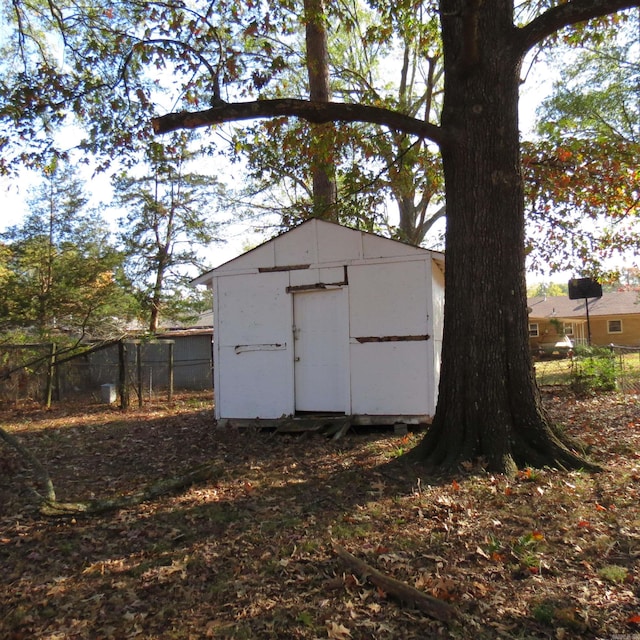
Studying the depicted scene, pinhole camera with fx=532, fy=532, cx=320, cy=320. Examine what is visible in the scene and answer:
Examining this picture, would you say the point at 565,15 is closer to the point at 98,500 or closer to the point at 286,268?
the point at 286,268

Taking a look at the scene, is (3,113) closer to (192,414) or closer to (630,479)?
(192,414)

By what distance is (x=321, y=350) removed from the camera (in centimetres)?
927

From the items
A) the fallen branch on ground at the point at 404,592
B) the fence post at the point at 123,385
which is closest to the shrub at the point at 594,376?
the fallen branch on ground at the point at 404,592

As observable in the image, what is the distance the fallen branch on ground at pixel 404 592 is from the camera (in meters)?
3.12

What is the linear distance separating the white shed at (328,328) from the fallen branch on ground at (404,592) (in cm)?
511

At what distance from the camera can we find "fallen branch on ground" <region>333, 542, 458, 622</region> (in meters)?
3.12

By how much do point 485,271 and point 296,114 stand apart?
296cm

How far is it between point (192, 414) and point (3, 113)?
7.00 meters

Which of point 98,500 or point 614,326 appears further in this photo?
point 614,326

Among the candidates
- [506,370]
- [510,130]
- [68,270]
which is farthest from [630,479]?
[68,270]

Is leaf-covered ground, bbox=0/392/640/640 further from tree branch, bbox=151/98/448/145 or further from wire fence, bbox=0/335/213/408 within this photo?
wire fence, bbox=0/335/213/408

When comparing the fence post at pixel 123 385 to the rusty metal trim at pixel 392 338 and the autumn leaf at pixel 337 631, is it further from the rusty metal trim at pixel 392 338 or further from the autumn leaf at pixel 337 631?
the autumn leaf at pixel 337 631

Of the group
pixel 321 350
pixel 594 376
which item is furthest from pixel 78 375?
pixel 594 376

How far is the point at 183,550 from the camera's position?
14.0ft
